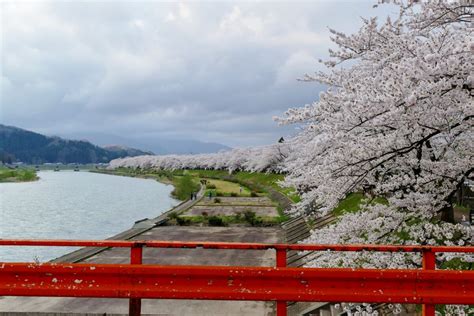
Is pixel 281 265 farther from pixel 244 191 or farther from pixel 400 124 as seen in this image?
pixel 244 191

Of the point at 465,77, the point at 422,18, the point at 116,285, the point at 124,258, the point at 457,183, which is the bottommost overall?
the point at 124,258

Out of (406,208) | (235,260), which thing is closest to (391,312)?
(406,208)

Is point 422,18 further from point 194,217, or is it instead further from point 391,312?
point 194,217

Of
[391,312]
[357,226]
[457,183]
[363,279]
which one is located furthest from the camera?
[391,312]

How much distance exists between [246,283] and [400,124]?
4486 mm

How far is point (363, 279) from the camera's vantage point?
4387 millimetres

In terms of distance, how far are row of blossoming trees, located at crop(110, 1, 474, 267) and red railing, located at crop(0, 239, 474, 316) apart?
267 centimetres

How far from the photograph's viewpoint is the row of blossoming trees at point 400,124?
634 cm

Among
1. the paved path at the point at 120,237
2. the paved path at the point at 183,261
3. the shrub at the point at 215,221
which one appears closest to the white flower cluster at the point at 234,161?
the paved path at the point at 183,261

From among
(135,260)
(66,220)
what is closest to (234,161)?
(66,220)

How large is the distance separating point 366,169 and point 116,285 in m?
5.42

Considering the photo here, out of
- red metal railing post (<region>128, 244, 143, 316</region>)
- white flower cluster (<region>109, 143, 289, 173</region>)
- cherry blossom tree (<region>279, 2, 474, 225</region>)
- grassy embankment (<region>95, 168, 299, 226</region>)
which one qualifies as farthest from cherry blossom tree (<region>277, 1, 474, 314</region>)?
white flower cluster (<region>109, 143, 289, 173</region>)

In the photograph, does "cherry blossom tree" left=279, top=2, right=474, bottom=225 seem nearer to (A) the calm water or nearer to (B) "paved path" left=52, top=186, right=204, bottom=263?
(B) "paved path" left=52, top=186, right=204, bottom=263

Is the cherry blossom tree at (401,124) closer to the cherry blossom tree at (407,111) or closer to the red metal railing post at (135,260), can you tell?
the cherry blossom tree at (407,111)
